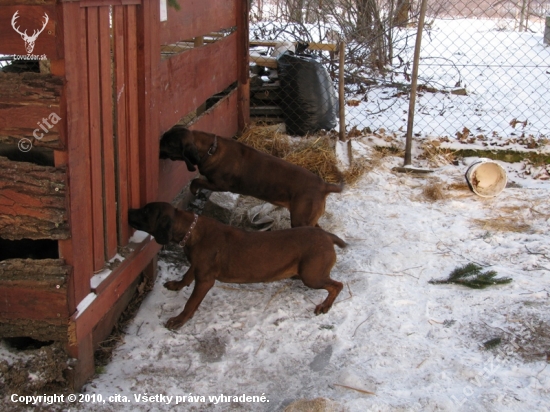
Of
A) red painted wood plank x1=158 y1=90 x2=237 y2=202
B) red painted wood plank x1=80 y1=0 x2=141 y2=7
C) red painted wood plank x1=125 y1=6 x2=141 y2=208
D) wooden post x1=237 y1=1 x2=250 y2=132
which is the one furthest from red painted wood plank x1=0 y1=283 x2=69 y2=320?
wooden post x1=237 y1=1 x2=250 y2=132

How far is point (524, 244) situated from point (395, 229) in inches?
42.6

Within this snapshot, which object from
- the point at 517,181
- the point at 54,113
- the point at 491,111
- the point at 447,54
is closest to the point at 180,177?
the point at 54,113

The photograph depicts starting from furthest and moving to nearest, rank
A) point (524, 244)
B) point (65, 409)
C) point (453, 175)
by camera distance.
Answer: point (453, 175) < point (524, 244) < point (65, 409)

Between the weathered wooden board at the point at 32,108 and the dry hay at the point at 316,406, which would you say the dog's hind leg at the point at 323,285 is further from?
the weathered wooden board at the point at 32,108

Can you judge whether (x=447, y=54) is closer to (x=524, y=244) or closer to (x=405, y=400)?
(x=524, y=244)

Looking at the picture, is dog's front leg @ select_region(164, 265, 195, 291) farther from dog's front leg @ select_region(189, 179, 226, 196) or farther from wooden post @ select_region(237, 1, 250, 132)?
wooden post @ select_region(237, 1, 250, 132)

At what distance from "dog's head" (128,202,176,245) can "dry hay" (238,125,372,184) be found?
301cm

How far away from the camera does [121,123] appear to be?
13.0 ft

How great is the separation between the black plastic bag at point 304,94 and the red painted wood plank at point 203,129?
0.77 meters

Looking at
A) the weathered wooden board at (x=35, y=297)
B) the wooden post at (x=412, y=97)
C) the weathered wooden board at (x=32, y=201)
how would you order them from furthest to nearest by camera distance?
the wooden post at (x=412, y=97) < the weathered wooden board at (x=35, y=297) < the weathered wooden board at (x=32, y=201)

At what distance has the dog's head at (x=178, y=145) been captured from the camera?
4859 mm

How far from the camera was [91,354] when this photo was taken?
3.62m

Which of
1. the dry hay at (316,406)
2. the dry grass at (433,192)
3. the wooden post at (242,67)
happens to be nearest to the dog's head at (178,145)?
the dry hay at (316,406)

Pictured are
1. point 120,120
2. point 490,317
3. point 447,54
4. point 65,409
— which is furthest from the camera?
point 447,54
